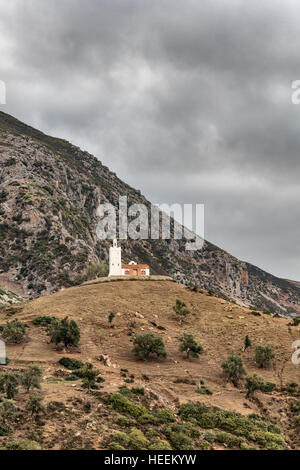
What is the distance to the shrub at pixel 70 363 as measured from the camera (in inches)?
1485

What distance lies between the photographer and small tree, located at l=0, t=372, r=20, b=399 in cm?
2692

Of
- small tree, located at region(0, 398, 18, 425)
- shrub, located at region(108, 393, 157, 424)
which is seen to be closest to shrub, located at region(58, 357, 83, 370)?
shrub, located at region(108, 393, 157, 424)

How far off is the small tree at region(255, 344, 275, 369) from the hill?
2.70 ft

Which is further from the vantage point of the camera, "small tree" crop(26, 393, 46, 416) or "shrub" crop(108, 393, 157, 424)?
"shrub" crop(108, 393, 157, 424)

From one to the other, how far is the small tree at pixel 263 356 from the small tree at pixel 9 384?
95.4ft

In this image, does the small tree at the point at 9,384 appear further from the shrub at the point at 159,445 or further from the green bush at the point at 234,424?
the green bush at the point at 234,424

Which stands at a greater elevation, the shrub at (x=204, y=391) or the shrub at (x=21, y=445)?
the shrub at (x=21, y=445)

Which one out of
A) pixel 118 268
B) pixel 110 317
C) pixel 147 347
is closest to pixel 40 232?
pixel 118 268

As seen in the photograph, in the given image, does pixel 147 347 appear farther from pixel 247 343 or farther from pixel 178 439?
pixel 178 439

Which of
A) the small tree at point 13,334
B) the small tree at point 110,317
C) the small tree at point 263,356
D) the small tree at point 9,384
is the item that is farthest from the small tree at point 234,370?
the small tree at point 13,334

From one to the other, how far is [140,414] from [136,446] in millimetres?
5467

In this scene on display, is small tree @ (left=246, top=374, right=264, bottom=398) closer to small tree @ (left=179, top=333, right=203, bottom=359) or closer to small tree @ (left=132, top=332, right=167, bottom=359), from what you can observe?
small tree @ (left=179, top=333, right=203, bottom=359)

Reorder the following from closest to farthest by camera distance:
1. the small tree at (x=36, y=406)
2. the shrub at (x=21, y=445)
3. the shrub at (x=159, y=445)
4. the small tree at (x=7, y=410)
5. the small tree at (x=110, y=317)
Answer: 1. the shrub at (x=21, y=445)
2. the shrub at (x=159, y=445)
3. the small tree at (x=7, y=410)
4. the small tree at (x=36, y=406)
5. the small tree at (x=110, y=317)

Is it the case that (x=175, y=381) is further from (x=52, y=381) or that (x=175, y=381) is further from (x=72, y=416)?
(x=72, y=416)
